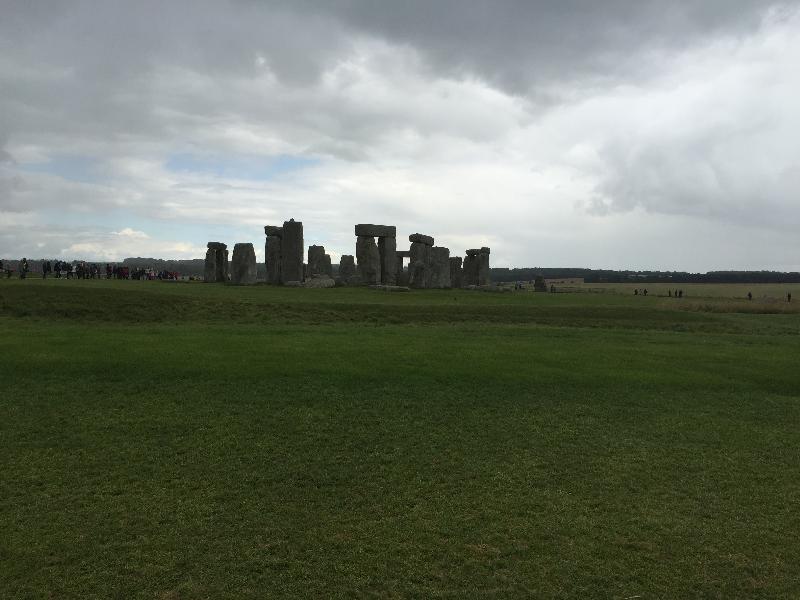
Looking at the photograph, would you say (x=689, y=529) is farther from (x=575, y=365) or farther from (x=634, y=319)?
(x=634, y=319)

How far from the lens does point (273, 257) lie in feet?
124

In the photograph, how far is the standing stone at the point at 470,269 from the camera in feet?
150

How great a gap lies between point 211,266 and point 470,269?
60.8ft

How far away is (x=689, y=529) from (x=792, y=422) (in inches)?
202

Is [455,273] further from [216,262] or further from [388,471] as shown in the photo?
[388,471]

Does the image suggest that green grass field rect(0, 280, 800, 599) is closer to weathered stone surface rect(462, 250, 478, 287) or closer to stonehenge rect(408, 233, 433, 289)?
stonehenge rect(408, 233, 433, 289)

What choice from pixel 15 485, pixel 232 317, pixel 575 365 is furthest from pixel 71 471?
pixel 232 317

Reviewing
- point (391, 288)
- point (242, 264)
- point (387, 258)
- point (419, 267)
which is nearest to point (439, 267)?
point (419, 267)

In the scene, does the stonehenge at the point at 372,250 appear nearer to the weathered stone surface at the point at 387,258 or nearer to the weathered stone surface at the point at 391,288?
the weathered stone surface at the point at 387,258

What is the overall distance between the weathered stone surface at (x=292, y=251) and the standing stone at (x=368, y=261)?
4080mm

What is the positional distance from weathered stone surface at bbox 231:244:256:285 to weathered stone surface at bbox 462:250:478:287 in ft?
54.3

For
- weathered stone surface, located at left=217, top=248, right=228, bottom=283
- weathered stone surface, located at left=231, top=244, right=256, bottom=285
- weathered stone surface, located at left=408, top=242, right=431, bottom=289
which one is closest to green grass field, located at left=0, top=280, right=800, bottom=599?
weathered stone surface, located at left=231, top=244, right=256, bottom=285

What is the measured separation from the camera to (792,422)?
10062 mm

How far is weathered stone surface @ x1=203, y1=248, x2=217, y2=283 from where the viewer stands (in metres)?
40.1
